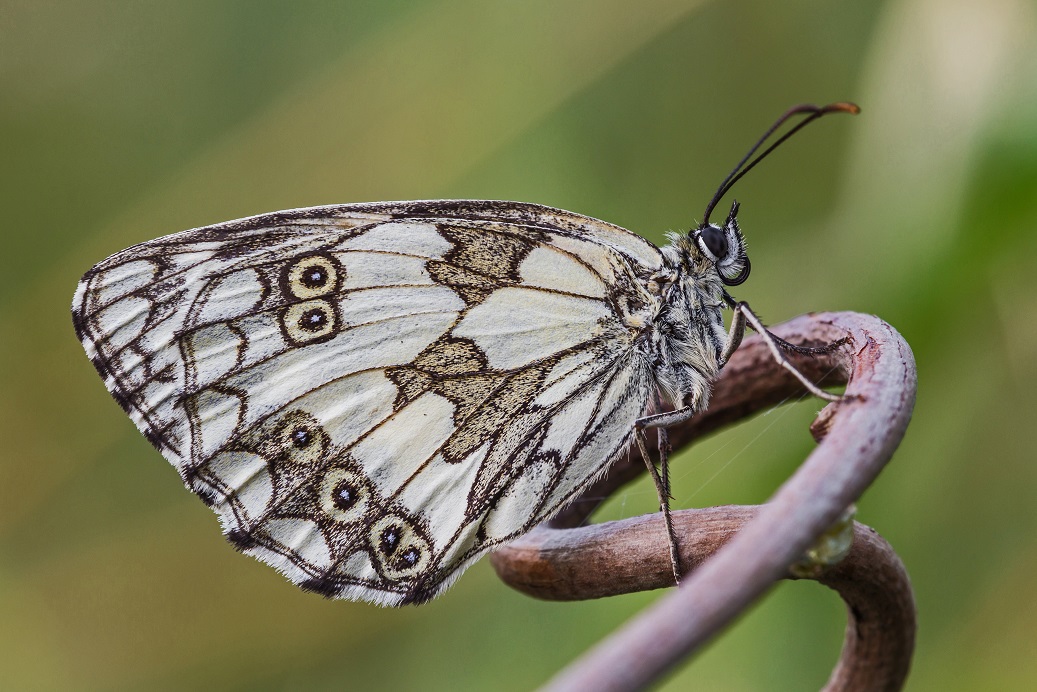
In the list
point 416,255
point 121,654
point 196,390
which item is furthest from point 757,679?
point 121,654

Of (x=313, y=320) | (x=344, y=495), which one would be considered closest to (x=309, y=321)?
(x=313, y=320)

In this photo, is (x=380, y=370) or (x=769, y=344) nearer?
(x=769, y=344)

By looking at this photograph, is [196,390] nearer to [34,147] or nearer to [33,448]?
[33,448]

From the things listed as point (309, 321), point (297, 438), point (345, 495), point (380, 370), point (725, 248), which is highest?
point (725, 248)

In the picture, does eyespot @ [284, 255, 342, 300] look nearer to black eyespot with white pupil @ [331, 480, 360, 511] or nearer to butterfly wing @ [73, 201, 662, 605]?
butterfly wing @ [73, 201, 662, 605]

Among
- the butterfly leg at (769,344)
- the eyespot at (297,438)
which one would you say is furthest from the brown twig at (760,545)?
the eyespot at (297,438)

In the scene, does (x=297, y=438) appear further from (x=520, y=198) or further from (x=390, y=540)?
(x=520, y=198)

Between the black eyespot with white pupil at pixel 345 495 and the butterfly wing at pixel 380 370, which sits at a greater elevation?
the butterfly wing at pixel 380 370

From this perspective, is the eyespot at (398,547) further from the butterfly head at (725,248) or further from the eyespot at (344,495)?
the butterfly head at (725,248)
